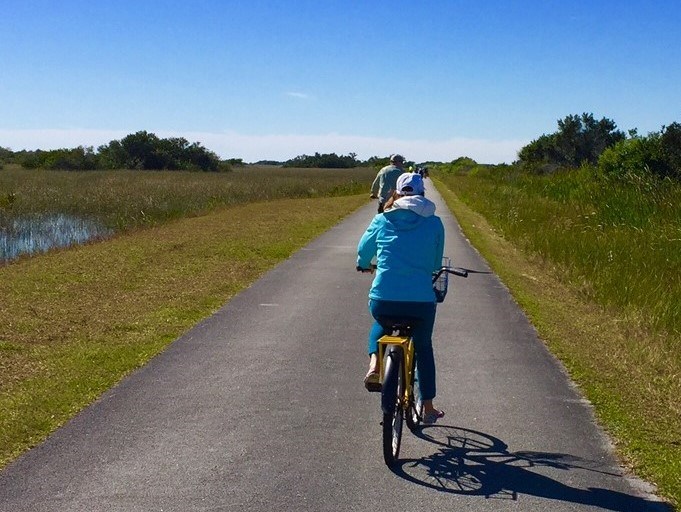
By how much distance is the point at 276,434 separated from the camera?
5645 millimetres

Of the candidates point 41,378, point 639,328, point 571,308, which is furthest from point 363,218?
point 41,378

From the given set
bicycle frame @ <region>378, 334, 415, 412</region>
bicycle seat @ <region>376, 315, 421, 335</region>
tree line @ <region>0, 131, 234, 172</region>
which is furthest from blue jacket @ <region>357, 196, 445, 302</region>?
tree line @ <region>0, 131, 234, 172</region>

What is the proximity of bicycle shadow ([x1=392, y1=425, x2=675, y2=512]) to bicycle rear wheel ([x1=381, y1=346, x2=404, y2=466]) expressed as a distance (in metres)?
0.15

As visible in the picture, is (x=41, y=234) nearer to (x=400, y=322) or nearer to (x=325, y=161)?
(x=400, y=322)

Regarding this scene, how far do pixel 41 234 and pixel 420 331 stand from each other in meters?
18.0

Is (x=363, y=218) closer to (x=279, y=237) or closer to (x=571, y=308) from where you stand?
(x=279, y=237)

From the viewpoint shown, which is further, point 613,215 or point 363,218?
point 363,218

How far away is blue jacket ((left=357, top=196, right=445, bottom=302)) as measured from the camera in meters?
5.13

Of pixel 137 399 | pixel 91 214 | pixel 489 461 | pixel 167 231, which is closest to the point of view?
pixel 489 461

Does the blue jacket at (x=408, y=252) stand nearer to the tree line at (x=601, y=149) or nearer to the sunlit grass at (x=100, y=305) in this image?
the sunlit grass at (x=100, y=305)

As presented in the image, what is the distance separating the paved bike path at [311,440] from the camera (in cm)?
462

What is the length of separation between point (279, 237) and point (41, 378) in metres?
12.7

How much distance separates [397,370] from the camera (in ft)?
16.1

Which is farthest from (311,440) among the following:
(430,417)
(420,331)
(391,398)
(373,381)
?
(420,331)
